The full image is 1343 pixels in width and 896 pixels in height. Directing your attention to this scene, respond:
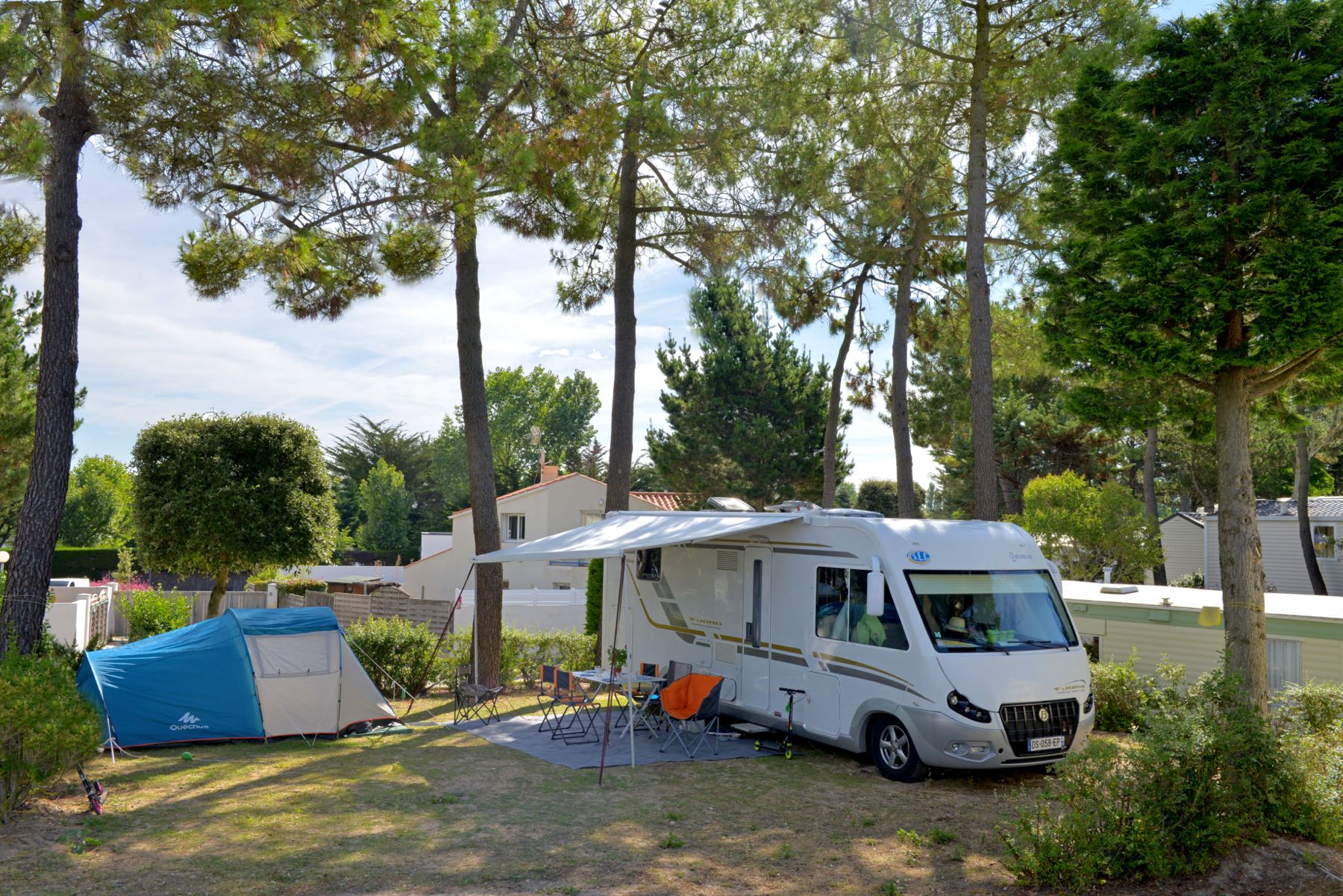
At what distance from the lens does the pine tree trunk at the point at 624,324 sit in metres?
15.0

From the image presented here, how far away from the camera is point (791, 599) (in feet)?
32.8

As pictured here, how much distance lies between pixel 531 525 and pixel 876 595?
A: 22952 millimetres

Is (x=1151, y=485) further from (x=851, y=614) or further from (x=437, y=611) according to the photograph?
(x=851, y=614)

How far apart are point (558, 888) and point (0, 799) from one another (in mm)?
3991

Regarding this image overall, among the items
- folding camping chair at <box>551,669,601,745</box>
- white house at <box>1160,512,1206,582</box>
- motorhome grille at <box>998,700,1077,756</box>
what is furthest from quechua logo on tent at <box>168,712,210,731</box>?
white house at <box>1160,512,1206,582</box>

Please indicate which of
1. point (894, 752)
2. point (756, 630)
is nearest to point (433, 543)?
point (756, 630)

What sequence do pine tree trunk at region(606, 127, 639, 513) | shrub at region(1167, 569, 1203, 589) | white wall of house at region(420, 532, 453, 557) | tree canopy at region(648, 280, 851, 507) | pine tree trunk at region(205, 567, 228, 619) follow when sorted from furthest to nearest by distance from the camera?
white wall of house at region(420, 532, 453, 557) → tree canopy at region(648, 280, 851, 507) → shrub at region(1167, 569, 1203, 589) → pine tree trunk at region(205, 567, 228, 619) → pine tree trunk at region(606, 127, 639, 513)

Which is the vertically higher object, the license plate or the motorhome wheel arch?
the motorhome wheel arch

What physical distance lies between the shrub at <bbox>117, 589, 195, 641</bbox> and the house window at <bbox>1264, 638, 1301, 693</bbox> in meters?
16.5

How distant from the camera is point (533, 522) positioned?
30.7 meters

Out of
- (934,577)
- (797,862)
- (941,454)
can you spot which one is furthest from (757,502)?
(797,862)

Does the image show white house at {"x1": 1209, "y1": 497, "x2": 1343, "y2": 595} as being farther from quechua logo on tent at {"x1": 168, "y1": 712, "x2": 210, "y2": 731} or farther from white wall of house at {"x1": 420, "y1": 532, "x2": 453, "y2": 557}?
quechua logo on tent at {"x1": 168, "y1": 712, "x2": 210, "y2": 731}

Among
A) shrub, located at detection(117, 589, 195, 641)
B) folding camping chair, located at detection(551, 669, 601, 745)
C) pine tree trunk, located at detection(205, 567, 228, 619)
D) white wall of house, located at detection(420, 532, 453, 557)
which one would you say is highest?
white wall of house, located at detection(420, 532, 453, 557)

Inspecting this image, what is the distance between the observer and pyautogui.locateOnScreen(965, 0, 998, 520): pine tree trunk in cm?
1178
